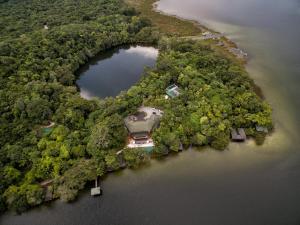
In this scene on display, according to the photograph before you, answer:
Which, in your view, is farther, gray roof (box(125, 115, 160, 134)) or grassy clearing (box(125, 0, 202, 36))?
grassy clearing (box(125, 0, 202, 36))

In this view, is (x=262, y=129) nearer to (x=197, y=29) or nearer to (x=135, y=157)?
(x=135, y=157)

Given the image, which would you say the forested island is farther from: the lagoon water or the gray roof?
the lagoon water

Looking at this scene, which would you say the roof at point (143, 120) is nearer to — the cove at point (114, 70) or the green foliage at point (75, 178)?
the green foliage at point (75, 178)

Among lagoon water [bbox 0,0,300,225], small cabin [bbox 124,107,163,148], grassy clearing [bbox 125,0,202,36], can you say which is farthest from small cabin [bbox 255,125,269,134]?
grassy clearing [bbox 125,0,202,36]

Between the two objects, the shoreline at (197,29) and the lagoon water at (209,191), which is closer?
the lagoon water at (209,191)

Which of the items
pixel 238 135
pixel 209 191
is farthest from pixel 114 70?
pixel 209 191

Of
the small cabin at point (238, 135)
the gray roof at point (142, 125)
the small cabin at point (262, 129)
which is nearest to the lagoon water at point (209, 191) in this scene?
the small cabin at point (238, 135)
